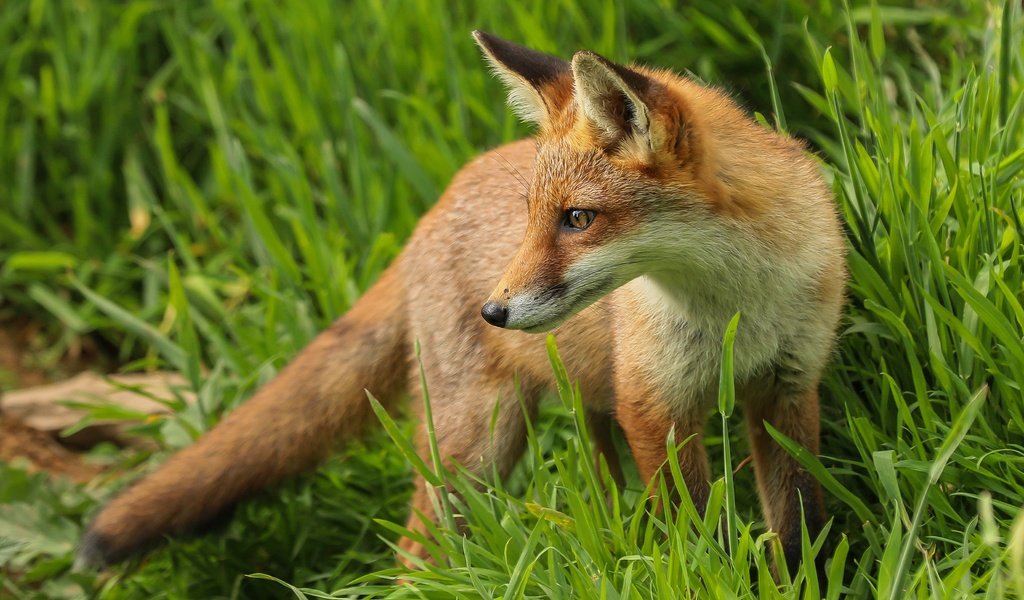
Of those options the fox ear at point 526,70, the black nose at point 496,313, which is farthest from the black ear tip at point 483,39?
the black nose at point 496,313

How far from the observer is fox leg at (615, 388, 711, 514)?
3.44 meters

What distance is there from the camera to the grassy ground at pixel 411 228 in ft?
10.7

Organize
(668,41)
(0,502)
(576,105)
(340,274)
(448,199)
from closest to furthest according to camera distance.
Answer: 1. (576,105)
2. (448,199)
3. (0,502)
4. (340,274)
5. (668,41)

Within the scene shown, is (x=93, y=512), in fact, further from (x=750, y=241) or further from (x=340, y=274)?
(x=750, y=241)

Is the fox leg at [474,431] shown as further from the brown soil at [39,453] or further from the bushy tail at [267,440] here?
the brown soil at [39,453]

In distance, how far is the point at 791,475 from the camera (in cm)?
351

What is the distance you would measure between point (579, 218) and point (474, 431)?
1.12 metres

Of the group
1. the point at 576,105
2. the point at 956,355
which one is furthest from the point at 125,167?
the point at 956,355

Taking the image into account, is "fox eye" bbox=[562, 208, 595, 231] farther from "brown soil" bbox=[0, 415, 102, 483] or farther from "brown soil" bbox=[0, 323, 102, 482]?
"brown soil" bbox=[0, 415, 102, 483]

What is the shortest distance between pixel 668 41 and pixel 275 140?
206cm

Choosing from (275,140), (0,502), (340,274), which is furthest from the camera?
(275,140)

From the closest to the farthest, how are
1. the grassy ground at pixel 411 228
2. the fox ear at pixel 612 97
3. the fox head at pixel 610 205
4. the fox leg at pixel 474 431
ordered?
the fox ear at pixel 612 97
the fox head at pixel 610 205
the grassy ground at pixel 411 228
the fox leg at pixel 474 431

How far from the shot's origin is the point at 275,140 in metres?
6.09

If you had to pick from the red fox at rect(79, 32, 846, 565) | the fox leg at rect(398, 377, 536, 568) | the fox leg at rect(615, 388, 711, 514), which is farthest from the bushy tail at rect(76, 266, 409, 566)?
the fox leg at rect(615, 388, 711, 514)
